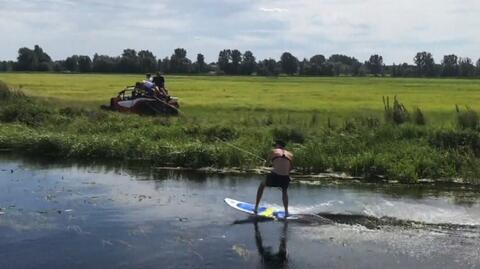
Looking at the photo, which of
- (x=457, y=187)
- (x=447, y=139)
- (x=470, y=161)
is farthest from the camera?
(x=447, y=139)

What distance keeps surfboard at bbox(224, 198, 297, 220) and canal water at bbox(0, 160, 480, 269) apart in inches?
10.4

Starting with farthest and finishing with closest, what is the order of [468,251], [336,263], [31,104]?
1. [31,104]
2. [468,251]
3. [336,263]

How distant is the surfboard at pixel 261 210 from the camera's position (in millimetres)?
15703

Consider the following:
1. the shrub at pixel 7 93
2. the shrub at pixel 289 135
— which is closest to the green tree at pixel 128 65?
the shrub at pixel 7 93

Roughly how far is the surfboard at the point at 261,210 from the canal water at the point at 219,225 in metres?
0.26

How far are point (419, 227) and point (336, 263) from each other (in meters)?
3.72

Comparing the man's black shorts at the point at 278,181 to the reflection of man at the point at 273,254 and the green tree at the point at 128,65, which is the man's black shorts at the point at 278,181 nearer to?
the reflection of man at the point at 273,254

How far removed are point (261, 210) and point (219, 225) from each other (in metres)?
1.70

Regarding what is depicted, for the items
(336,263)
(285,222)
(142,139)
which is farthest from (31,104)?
(336,263)

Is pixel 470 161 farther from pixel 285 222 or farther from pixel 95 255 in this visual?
pixel 95 255

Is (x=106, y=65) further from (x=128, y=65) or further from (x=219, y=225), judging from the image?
(x=219, y=225)

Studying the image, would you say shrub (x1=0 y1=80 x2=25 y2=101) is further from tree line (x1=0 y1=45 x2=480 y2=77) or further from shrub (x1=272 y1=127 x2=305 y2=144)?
tree line (x1=0 y1=45 x2=480 y2=77)

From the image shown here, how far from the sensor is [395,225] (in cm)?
1519

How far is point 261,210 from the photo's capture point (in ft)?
53.1
